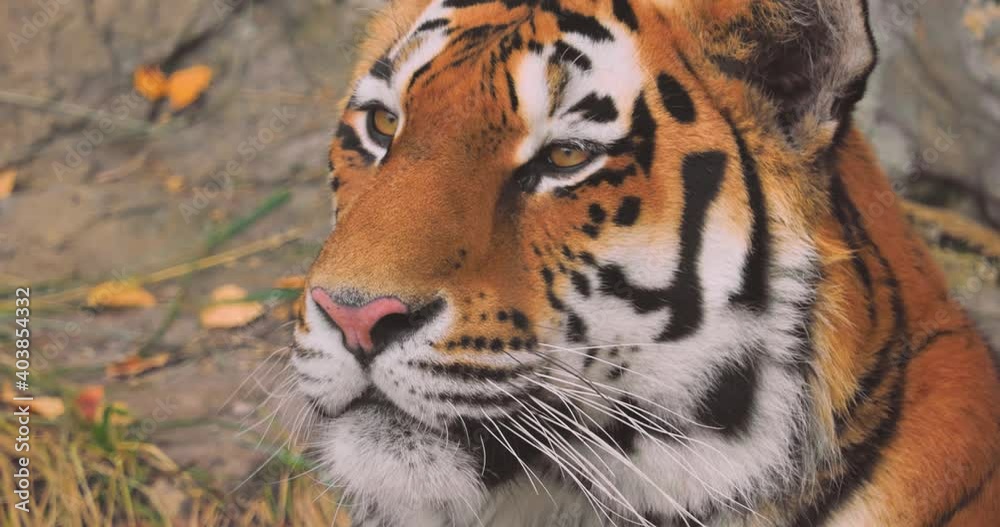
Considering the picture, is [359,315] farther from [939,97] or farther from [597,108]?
[939,97]

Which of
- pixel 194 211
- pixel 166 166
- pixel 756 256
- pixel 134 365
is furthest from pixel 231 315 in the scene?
pixel 756 256

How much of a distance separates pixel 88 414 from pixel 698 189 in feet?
5.42

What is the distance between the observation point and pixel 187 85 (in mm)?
4027

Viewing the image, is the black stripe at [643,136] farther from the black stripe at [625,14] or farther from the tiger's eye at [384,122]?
the tiger's eye at [384,122]

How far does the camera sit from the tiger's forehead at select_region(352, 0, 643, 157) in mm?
1386

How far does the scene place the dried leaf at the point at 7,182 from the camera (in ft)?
11.5

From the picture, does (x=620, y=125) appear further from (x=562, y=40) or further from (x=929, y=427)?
(x=929, y=427)

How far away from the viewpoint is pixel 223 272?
3.21m

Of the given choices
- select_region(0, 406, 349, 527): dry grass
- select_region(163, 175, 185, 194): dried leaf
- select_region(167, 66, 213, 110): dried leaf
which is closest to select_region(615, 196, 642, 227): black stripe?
select_region(0, 406, 349, 527): dry grass

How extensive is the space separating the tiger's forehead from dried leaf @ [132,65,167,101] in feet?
8.59

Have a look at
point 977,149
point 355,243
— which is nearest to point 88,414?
point 355,243

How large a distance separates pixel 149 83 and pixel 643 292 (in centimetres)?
304

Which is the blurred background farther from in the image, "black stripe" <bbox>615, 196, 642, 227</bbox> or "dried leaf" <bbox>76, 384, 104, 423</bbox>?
"black stripe" <bbox>615, 196, 642, 227</bbox>

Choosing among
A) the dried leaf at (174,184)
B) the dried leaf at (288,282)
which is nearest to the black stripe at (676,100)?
the dried leaf at (288,282)
